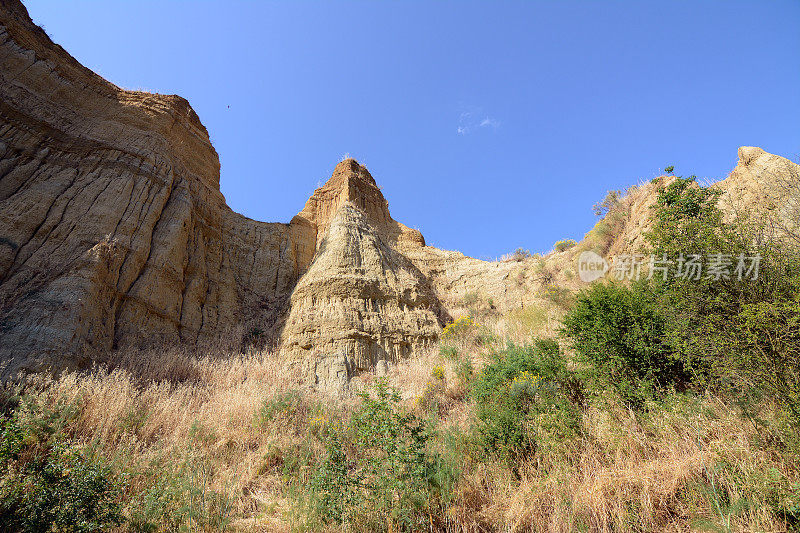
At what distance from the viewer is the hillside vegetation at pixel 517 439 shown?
418cm

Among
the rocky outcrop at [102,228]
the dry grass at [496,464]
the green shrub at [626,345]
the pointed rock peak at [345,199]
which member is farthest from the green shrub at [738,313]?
the pointed rock peak at [345,199]

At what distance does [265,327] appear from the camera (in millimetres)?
13953

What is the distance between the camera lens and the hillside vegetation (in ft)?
13.7

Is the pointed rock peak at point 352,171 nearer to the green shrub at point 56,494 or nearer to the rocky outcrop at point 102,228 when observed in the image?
the rocky outcrop at point 102,228

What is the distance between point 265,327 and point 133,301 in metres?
4.54

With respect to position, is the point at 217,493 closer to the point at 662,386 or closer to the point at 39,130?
the point at 662,386

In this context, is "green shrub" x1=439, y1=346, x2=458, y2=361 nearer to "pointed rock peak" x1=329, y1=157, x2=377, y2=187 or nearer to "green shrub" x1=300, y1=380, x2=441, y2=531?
"green shrub" x1=300, y1=380, x2=441, y2=531

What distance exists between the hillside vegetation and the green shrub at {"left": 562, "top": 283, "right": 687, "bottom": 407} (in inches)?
1.5

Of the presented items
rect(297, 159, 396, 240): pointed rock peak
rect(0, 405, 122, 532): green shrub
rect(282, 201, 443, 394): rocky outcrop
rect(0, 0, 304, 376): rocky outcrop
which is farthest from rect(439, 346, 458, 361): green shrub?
rect(297, 159, 396, 240): pointed rock peak

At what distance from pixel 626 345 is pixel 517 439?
3.17 m

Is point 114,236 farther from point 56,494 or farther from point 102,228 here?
point 56,494

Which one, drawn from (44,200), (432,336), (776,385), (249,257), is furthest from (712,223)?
(44,200)

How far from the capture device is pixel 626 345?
7.05 m

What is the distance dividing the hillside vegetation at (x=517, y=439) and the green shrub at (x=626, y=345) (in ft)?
0.12
